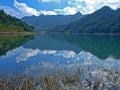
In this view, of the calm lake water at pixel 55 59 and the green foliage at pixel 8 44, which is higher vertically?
the calm lake water at pixel 55 59

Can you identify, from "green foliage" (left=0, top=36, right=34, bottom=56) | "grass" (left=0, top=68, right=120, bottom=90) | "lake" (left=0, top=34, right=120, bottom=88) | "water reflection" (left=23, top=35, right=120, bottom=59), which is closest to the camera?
"grass" (left=0, top=68, right=120, bottom=90)

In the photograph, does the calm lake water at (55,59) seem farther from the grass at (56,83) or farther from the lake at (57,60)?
the grass at (56,83)

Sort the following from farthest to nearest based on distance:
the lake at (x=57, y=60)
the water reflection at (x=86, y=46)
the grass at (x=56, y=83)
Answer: the water reflection at (x=86, y=46) → the lake at (x=57, y=60) → the grass at (x=56, y=83)

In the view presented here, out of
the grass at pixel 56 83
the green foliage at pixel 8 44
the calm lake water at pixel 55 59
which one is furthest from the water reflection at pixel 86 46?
the grass at pixel 56 83

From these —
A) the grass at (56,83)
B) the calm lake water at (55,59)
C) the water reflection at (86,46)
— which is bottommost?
the water reflection at (86,46)

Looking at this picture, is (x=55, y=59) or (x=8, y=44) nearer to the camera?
(x=55, y=59)

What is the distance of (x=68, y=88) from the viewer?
1227cm

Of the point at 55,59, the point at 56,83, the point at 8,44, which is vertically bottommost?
the point at 8,44

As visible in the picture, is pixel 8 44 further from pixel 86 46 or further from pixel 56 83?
pixel 56 83

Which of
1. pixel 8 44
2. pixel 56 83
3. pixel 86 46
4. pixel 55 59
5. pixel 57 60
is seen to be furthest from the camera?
pixel 8 44

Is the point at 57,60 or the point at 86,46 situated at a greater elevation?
the point at 57,60

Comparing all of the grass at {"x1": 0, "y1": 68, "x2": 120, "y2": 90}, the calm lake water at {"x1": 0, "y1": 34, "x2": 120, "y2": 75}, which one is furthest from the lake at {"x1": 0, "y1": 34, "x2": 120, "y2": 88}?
the grass at {"x1": 0, "y1": 68, "x2": 120, "y2": 90}

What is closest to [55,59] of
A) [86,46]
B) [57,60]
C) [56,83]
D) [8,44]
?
[57,60]

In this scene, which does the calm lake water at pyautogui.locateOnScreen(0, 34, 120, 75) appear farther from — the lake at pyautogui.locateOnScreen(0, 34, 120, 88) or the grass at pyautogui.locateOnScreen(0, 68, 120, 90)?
the grass at pyautogui.locateOnScreen(0, 68, 120, 90)
